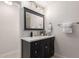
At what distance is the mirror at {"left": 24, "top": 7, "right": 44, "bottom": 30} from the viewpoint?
97.3 inches

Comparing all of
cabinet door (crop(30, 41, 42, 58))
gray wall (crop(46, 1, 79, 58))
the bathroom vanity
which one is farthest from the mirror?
cabinet door (crop(30, 41, 42, 58))

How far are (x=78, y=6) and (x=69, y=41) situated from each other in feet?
3.70

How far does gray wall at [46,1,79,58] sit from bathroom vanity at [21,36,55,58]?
1.31 feet

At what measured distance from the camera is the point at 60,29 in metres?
2.77

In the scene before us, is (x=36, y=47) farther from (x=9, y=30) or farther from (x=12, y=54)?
(x=9, y=30)

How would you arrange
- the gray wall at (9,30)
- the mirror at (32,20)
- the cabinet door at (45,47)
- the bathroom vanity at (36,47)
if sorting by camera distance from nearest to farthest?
1. the bathroom vanity at (36,47)
2. the gray wall at (9,30)
3. the cabinet door at (45,47)
4. the mirror at (32,20)

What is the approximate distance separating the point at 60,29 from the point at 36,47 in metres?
1.17

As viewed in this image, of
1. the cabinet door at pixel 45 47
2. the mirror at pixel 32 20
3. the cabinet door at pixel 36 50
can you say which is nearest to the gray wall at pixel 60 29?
the mirror at pixel 32 20

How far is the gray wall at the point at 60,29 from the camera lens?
2432 mm

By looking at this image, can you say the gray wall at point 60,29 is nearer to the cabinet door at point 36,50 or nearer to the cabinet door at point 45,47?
the cabinet door at point 45,47

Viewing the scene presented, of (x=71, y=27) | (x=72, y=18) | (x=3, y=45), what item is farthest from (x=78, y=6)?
(x=3, y=45)

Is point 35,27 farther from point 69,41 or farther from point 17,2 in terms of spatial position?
point 69,41

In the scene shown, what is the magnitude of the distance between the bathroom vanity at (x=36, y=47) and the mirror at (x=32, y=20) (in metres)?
0.52

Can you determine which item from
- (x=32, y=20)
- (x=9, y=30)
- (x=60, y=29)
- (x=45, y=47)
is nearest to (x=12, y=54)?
(x=9, y=30)
